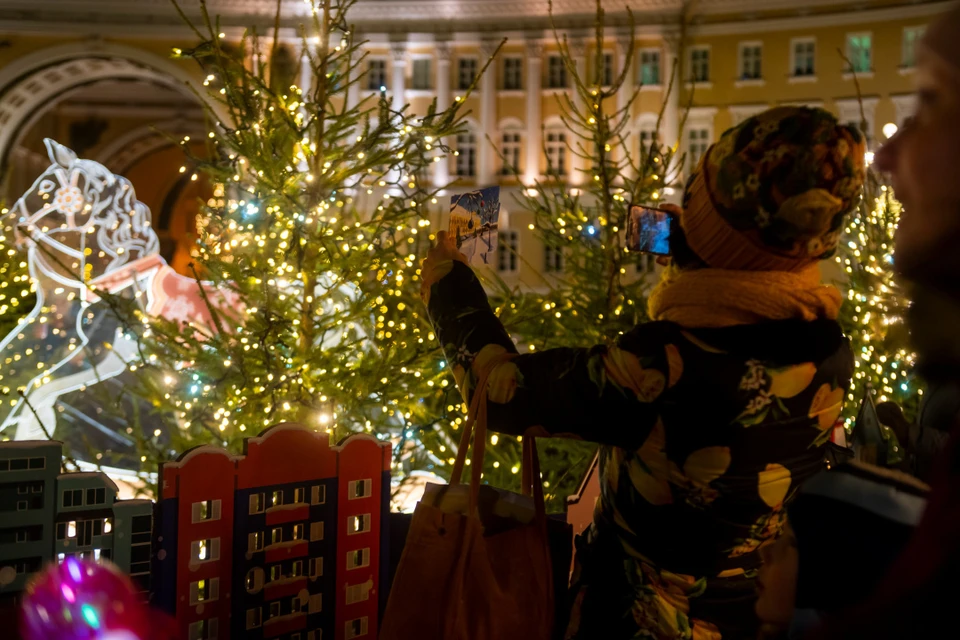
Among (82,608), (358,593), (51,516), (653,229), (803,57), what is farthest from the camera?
(803,57)

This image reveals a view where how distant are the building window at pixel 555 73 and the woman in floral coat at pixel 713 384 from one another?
80.9 ft

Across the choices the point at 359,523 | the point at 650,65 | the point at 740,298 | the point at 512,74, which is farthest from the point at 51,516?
the point at 512,74

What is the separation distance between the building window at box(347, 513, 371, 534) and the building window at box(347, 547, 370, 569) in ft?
0.19

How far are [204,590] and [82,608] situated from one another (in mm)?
1094

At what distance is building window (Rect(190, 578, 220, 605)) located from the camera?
6.46 feet

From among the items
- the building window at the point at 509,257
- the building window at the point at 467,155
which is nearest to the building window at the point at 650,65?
the building window at the point at 467,155

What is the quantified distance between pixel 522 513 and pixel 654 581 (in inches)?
11.1

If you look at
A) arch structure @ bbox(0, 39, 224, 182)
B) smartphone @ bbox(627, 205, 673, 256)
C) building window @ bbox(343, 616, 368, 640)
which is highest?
arch structure @ bbox(0, 39, 224, 182)

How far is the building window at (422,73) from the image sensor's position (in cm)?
2527

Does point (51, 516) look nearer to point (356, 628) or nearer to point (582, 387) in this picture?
point (356, 628)

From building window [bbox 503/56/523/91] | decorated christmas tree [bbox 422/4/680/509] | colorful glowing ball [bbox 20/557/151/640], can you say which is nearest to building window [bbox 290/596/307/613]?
colorful glowing ball [bbox 20/557/151/640]

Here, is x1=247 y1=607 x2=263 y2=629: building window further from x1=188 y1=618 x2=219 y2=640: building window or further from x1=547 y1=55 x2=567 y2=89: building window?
x1=547 y1=55 x2=567 y2=89: building window

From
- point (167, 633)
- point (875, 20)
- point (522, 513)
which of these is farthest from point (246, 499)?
point (875, 20)

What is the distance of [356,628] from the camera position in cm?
231
